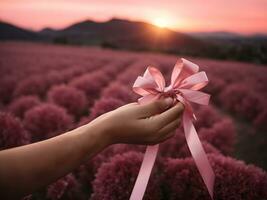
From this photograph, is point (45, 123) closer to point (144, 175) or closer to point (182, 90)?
point (144, 175)

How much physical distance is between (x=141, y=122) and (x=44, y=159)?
0.96 ft

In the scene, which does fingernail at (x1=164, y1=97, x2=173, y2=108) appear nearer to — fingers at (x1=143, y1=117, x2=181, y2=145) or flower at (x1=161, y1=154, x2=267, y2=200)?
fingers at (x1=143, y1=117, x2=181, y2=145)

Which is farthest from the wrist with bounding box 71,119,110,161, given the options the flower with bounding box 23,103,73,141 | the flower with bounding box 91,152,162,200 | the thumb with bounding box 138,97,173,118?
the flower with bounding box 23,103,73,141

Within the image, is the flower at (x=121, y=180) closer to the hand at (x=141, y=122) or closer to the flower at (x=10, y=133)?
the hand at (x=141, y=122)

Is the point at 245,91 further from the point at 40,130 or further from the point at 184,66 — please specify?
the point at 184,66

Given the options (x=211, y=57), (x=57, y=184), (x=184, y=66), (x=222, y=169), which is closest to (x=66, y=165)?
(x=184, y=66)

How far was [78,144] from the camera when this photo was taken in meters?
0.87

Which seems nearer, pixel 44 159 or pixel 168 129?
pixel 44 159

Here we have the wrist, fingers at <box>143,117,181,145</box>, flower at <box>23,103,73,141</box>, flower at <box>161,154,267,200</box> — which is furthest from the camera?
flower at <box>23,103,73,141</box>

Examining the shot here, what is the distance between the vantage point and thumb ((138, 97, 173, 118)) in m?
0.96

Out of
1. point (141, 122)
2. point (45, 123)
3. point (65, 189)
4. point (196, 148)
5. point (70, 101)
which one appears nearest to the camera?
point (141, 122)

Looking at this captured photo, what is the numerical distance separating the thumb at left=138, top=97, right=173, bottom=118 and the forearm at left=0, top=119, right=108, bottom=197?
0.46ft

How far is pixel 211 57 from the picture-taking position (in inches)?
884

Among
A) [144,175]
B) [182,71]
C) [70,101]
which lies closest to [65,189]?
[144,175]
